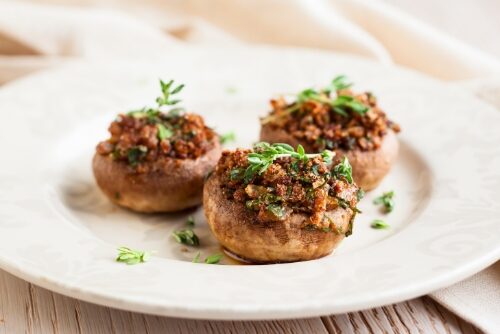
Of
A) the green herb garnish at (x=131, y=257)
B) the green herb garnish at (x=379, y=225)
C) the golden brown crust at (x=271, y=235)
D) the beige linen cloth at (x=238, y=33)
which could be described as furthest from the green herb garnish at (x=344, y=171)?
the beige linen cloth at (x=238, y=33)

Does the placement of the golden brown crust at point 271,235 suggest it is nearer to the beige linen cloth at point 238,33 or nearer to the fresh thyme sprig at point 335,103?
the fresh thyme sprig at point 335,103

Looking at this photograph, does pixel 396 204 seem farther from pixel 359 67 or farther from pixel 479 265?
pixel 359 67

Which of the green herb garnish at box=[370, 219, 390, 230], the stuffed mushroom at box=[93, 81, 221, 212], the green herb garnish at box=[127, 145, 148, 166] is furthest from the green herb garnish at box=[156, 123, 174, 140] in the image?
the green herb garnish at box=[370, 219, 390, 230]

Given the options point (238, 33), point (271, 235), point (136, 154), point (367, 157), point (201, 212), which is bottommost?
point (201, 212)

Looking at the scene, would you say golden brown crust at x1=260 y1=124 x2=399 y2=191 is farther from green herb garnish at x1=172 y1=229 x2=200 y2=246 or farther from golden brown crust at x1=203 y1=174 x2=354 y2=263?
green herb garnish at x1=172 y1=229 x2=200 y2=246

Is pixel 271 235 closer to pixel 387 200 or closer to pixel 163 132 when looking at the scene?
pixel 163 132

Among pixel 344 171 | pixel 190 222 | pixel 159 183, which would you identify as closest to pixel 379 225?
pixel 344 171
